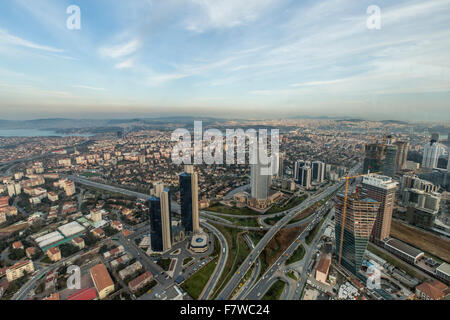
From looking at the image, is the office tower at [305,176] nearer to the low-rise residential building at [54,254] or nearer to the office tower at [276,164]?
the office tower at [276,164]

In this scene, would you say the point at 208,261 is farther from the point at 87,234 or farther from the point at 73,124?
the point at 73,124

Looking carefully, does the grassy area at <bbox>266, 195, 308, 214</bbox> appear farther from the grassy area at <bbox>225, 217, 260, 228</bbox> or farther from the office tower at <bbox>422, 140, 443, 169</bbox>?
the office tower at <bbox>422, 140, 443, 169</bbox>

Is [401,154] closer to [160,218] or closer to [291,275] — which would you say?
[291,275]

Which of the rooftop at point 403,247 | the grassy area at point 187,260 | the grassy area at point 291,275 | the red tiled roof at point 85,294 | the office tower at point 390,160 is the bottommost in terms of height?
the grassy area at point 291,275

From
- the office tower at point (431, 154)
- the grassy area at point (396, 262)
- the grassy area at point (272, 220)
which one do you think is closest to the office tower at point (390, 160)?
the office tower at point (431, 154)

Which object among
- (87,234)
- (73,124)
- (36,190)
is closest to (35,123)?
(73,124)
